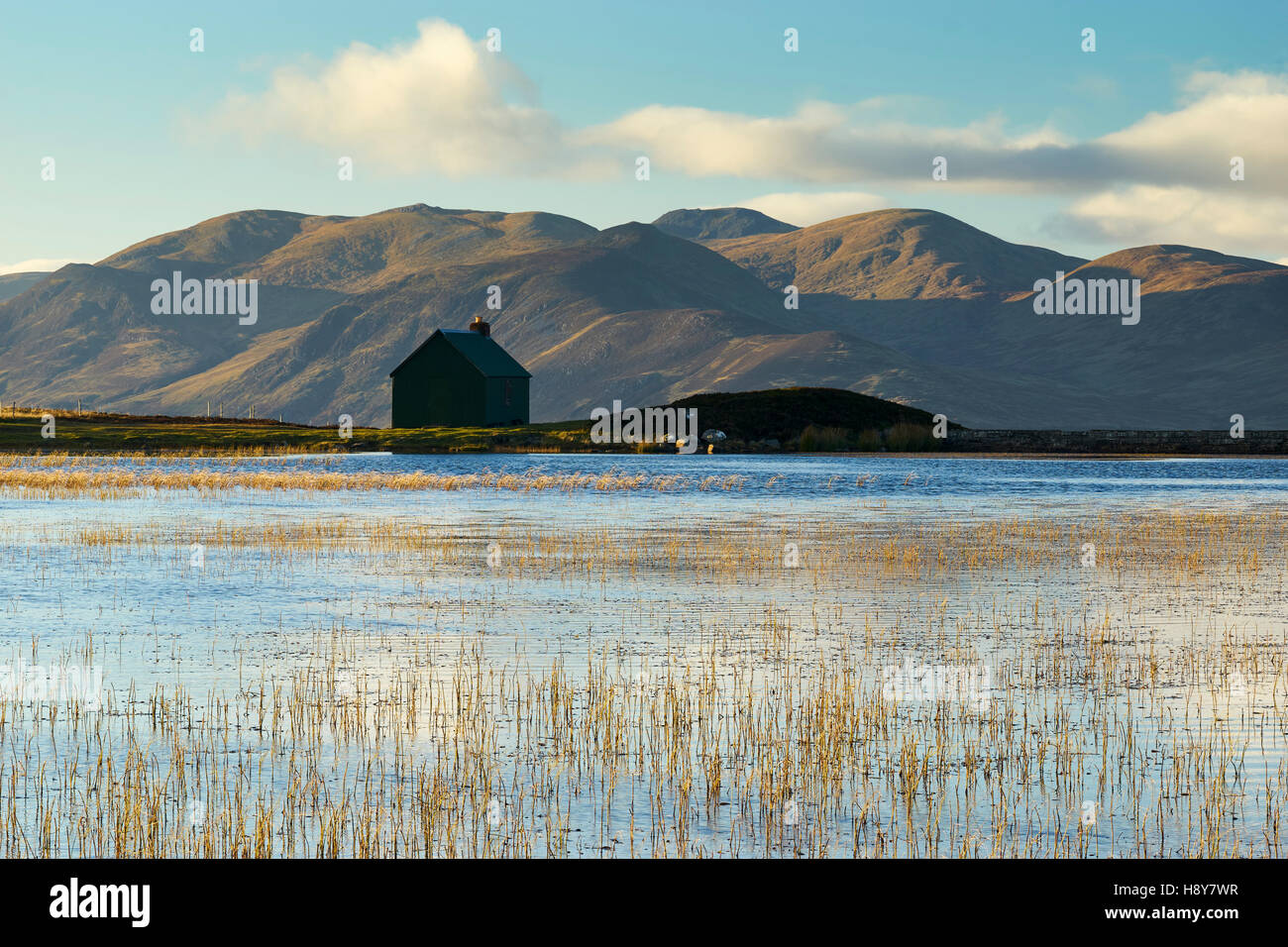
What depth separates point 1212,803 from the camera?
36.4 ft

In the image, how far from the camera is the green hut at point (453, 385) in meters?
118

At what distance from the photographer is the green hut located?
117875 millimetres

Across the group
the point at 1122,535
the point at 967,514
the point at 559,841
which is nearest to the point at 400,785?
the point at 559,841

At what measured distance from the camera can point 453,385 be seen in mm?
118750

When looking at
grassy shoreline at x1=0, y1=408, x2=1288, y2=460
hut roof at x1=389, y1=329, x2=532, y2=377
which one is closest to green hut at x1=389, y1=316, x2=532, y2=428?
hut roof at x1=389, y1=329, x2=532, y2=377

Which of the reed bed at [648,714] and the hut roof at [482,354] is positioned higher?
the hut roof at [482,354]

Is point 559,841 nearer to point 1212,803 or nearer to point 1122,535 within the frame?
point 1212,803
